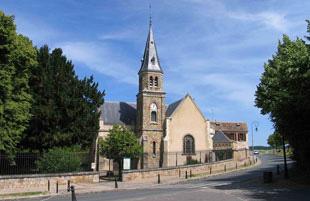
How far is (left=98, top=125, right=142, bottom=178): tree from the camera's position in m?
46.2

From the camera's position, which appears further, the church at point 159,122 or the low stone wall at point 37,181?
the church at point 159,122

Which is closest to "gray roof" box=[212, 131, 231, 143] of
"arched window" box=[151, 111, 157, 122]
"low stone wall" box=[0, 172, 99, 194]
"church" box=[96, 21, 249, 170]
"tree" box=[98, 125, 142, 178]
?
"church" box=[96, 21, 249, 170]

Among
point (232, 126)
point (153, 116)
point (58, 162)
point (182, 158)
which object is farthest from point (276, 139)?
point (58, 162)

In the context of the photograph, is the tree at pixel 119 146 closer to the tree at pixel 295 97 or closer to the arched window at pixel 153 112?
the arched window at pixel 153 112

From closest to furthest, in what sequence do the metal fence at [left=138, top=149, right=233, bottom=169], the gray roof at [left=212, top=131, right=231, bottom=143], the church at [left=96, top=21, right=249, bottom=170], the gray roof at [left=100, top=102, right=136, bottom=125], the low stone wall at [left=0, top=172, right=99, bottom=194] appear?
the low stone wall at [left=0, top=172, right=99, bottom=194]
the metal fence at [left=138, top=149, right=233, bottom=169]
the church at [left=96, top=21, right=249, bottom=170]
the gray roof at [left=100, top=102, right=136, bottom=125]
the gray roof at [left=212, top=131, right=231, bottom=143]

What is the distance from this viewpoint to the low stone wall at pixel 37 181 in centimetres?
3195

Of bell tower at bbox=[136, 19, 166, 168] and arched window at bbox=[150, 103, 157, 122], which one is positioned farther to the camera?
arched window at bbox=[150, 103, 157, 122]

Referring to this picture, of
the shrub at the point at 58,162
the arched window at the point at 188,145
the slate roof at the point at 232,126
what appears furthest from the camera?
the slate roof at the point at 232,126

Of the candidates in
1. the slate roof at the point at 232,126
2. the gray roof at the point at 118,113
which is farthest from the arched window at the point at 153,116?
the slate roof at the point at 232,126

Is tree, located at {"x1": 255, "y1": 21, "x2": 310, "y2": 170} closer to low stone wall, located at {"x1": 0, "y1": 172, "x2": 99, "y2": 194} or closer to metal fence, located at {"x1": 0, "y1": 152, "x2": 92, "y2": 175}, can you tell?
low stone wall, located at {"x1": 0, "y1": 172, "x2": 99, "y2": 194}

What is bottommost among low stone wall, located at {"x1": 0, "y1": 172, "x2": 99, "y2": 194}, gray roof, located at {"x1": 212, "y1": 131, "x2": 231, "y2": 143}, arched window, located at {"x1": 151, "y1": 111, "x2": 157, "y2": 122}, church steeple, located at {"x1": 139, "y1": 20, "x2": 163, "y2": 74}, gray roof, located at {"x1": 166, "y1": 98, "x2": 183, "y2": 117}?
low stone wall, located at {"x1": 0, "y1": 172, "x2": 99, "y2": 194}

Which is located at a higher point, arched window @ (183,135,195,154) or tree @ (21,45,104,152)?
tree @ (21,45,104,152)

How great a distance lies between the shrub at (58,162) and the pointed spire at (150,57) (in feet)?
81.7

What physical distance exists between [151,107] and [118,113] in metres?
5.04
